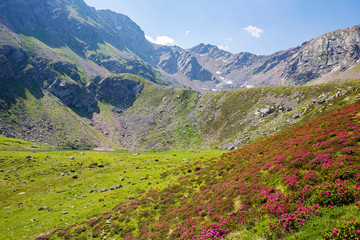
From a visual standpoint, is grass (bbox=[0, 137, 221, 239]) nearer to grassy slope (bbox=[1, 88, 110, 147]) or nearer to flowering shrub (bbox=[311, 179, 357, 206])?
flowering shrub (bbox=[311, 179, 357, 206])

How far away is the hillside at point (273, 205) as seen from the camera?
12289mm

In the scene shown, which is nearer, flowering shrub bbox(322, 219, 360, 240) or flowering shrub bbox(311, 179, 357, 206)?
flowering shrub bbox(322, 219, 360, 240)

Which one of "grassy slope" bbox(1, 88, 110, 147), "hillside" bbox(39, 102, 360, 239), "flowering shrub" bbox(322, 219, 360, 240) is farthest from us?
"grassy slope" bbox(1, 88, 110, 147)

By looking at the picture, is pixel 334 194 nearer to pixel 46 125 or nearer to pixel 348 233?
pixel 348 233

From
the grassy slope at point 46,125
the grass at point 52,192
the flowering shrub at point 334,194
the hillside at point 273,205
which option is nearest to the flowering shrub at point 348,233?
the hillside at point 273,205

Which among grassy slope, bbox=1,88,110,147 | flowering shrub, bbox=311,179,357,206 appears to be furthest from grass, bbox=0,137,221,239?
grassy slope, bbox=1,88,110,147

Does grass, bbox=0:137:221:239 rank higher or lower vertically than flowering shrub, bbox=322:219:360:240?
lower

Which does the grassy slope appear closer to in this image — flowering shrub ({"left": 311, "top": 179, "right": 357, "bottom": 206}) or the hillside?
the hillside

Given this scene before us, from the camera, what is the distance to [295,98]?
133 metres

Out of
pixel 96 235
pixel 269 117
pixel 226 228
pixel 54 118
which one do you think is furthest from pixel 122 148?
pixel 226 228

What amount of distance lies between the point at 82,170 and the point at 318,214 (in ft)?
256

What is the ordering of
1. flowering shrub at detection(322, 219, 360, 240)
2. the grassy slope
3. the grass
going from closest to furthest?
flowering shrub at detection(322, 219, 360, 240)
the grass
the grassy slope

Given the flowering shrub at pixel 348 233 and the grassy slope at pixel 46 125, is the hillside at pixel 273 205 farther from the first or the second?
the grassy slope at pixel 46 125

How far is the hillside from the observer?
12.3 m
